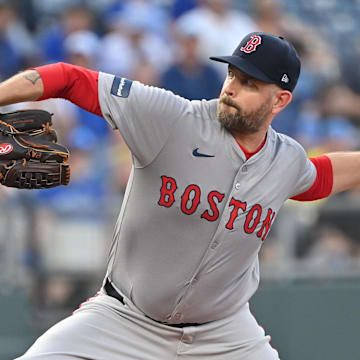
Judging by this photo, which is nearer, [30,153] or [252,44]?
[30,153]

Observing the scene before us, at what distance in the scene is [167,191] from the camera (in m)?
3.80

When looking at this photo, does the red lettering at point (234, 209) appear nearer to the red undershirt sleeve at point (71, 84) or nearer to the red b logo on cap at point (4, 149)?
the red undershirt sleeve at point (71, 84)

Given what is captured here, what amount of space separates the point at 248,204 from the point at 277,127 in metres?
3.84

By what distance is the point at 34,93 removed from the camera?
10.9ft

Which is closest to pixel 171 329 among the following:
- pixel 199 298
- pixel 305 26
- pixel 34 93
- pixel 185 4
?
pixel 199 298

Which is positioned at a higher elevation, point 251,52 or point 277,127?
point 251,52

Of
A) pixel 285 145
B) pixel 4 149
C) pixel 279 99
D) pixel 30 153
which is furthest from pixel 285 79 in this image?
pixel 4 149

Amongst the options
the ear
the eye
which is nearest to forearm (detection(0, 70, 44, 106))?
the eye

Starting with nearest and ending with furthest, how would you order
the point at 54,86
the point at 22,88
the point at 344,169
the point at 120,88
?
the point at 22,88 → the point at 54,86 → the point at 120,88 → the point at 344,169

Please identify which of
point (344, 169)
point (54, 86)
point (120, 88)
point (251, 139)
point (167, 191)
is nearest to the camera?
point (54, 86)

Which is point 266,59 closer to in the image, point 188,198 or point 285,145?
point 285,145

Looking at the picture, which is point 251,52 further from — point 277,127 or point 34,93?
point 277,127

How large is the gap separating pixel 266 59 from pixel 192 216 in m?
0.78

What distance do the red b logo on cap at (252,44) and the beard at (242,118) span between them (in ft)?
0.80
